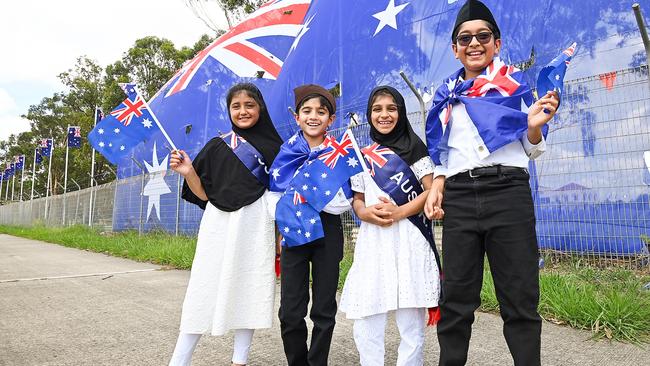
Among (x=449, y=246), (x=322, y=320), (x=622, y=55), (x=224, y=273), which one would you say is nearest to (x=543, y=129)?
(x=449, y=246)

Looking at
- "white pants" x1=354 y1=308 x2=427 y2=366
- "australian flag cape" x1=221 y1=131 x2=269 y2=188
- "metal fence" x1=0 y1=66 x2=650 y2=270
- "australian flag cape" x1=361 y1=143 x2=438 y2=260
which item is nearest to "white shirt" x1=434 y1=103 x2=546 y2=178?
"australian flag cape" x1=361 y1=143 x2=438 y2=260

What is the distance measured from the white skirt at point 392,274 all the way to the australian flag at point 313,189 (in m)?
0.25

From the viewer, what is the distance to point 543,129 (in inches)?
72.4

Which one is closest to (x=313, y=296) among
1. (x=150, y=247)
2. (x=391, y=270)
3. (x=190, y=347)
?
(x=391, y=270)

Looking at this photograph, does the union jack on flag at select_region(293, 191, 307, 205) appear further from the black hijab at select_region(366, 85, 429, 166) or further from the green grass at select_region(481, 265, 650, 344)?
the green grass at select_region(481, 265, 650, 344)

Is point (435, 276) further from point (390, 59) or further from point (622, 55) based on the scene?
point (390, 59)

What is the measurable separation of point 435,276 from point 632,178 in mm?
3077

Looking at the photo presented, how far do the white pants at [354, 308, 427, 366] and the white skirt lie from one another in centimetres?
6

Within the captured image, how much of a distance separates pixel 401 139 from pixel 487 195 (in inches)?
21.6

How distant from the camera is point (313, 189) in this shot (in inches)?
83.6

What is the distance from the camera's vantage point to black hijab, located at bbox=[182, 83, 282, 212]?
2.29 m

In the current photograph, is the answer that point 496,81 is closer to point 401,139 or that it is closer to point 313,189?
point 401,139

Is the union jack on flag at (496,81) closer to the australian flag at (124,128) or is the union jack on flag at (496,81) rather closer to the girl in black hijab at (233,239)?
the girl in black hijab at (233,239)

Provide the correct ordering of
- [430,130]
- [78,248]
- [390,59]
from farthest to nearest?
1. [78,248]
2. [390,59]
3. [430,130]
